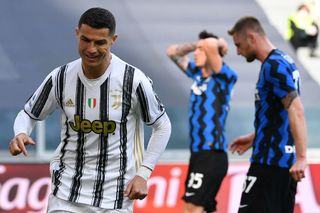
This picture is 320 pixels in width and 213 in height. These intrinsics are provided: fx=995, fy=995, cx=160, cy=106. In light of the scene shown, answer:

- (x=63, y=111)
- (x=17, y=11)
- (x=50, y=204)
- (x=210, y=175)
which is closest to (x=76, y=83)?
(x=63, y=111)

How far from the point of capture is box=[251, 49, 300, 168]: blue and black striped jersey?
5.92 meters

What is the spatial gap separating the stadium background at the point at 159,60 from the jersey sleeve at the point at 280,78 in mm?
3946

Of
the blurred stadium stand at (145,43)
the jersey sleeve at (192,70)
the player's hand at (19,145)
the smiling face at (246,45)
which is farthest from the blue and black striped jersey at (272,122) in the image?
the blurred stadium stand at (145,43)

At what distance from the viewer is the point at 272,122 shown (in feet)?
19.5

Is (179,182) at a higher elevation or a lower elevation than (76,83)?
lower

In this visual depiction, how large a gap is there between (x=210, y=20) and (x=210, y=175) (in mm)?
3468

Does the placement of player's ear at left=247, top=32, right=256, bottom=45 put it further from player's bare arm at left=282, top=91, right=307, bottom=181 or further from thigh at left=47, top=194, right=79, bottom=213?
thigh at left=47, top=194, right=79, bottom=213

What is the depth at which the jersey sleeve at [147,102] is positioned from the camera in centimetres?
484

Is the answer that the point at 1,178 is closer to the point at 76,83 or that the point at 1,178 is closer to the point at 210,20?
the point at 210,20

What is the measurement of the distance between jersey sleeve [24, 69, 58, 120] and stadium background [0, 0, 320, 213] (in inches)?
189

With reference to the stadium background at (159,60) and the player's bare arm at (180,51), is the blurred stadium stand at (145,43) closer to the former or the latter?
the stadium background at (159,60)

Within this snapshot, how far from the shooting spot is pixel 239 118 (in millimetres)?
10836

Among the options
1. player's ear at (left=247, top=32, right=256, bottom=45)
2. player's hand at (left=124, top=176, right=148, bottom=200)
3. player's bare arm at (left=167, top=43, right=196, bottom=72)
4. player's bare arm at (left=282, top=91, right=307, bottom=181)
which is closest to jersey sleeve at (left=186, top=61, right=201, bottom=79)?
player's bare arm at (left=167, top=43, right=196, bottom=72)

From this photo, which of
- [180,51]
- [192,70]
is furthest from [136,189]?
[180,51]
